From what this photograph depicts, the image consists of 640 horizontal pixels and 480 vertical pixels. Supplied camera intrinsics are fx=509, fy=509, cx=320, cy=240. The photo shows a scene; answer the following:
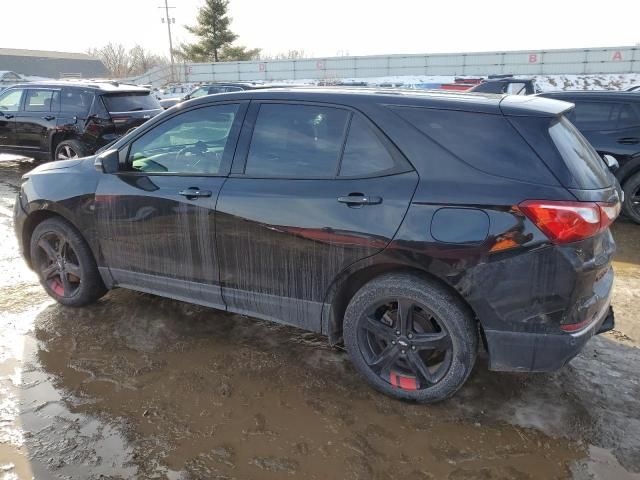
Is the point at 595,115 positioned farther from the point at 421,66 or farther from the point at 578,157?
the point at 421,66

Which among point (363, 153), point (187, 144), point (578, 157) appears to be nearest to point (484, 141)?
point (578, 157)

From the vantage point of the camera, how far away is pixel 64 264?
4.13 meters

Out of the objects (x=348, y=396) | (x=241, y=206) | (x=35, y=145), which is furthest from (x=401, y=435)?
(x=35, y=145)

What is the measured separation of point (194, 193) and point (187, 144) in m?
0.49

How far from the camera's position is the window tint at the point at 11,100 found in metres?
9.75

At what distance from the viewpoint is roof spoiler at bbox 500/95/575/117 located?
2648 millimetres

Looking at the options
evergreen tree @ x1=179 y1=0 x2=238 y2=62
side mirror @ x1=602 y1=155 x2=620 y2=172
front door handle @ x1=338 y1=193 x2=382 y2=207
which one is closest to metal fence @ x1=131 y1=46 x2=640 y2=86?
evergreen tree @ x1=179 y1=0 x2=238 y2=62

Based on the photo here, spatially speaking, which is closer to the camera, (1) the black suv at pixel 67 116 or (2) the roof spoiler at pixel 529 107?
(2) the roof spoiler at pixel 529 107

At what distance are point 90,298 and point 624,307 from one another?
4440 millimetres

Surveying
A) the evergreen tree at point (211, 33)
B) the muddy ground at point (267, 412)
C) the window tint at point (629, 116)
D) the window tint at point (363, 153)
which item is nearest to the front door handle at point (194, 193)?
the window tint at point (363, 153)

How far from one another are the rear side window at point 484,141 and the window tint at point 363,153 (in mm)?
227

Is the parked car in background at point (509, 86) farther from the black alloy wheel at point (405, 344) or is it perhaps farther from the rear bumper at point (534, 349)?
the rear bumper at point (534, 349)

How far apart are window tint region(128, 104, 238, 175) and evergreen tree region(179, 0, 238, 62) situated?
5052 centimetres

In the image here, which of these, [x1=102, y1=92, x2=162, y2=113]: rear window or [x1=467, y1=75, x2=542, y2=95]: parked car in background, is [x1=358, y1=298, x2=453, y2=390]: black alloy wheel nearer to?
[x1=102, y1=92, x2=162, y2=113]: rear window
